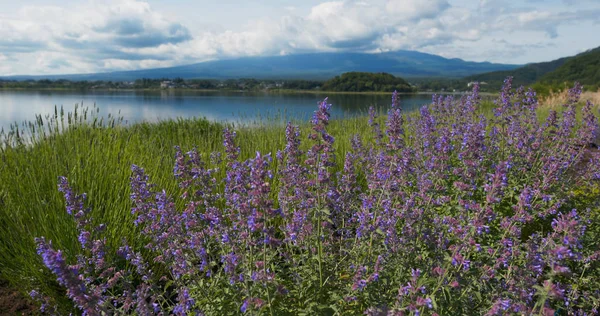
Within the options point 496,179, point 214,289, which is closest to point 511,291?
point 496,179

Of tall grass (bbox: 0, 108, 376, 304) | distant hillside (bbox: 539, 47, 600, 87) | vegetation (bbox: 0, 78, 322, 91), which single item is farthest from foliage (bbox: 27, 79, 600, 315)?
vegetation (bbox: 0, 78, 322, 91)

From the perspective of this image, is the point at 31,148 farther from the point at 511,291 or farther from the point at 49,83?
the point at 49,83

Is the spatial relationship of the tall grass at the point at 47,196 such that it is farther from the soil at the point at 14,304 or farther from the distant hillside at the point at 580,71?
the distant hillside at the point at 580,71

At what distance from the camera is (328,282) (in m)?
2.94

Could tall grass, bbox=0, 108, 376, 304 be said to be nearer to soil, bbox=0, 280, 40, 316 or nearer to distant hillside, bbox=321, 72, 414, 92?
soil, bbox=0, 280, 40, 316

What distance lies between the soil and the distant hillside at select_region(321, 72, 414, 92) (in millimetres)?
56144

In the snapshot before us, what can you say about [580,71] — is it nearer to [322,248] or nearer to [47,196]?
[322,248]

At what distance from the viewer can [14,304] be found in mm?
3895

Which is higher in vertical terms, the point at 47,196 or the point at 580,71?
the point at 580,71

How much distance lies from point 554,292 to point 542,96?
3241 centimetres

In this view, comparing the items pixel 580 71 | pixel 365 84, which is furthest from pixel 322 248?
pixel 580 71

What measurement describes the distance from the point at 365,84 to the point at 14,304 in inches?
2307

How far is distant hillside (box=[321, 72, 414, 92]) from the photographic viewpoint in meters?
59.2

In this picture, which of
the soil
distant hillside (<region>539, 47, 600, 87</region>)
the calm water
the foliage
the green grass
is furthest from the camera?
distant hillside (<region>539, 47, 600, 87</region>)
